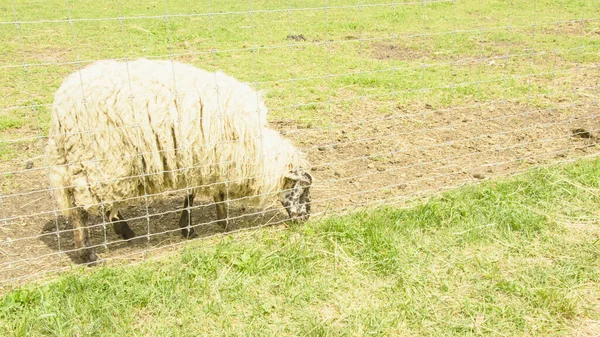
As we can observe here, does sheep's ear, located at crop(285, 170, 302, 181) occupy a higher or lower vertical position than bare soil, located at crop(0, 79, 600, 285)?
higher

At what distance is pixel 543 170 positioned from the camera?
5.54 m

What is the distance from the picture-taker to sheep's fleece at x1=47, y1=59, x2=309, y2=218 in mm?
4363

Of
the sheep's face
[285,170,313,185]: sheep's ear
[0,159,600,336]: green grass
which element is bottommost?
[0,159,600,336]: green grass

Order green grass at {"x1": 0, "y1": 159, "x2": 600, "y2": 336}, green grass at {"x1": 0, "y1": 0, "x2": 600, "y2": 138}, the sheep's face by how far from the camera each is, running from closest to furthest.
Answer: green grass at {"x1": 0, "y1": 159, "x2": 600, "y2": 336}, the sheep's face, green grass at {"x1": 0, "y1": 0, "x2": 600, "y2": 138}

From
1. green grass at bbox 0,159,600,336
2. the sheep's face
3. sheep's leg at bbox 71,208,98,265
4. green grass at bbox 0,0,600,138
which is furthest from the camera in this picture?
green grass at bbox 0,0,600,138

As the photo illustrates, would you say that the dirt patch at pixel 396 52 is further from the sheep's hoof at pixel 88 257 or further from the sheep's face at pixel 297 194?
the sheep's hoof at pixel 88 257

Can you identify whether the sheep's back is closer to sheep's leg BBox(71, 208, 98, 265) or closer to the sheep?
the sheep

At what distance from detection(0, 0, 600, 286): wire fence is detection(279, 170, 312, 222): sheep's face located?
0.08 metres

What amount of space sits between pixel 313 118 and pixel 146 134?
11.1ft

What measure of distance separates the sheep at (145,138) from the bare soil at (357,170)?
28cm

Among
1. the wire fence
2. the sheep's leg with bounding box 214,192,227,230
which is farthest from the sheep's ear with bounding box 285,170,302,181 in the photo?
the sheep's leg with bounding box 214,192,227,230

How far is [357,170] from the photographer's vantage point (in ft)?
20.2

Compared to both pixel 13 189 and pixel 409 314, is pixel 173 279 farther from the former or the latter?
pixel 13 189

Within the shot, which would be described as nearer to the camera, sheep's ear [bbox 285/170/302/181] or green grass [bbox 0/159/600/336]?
green grass [bbox 0/159/600/336]
